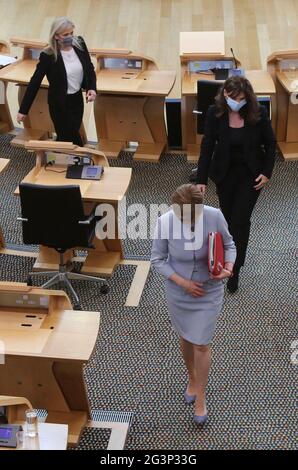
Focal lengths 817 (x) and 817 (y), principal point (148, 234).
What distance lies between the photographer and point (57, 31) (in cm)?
575

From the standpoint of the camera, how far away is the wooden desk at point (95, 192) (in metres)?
5.34

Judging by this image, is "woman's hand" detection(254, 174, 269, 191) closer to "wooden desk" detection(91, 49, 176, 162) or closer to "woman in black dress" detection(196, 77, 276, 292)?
"woman in black dress" detection(196, 77, 276, 292)

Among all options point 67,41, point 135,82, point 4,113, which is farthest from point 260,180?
point 4,113

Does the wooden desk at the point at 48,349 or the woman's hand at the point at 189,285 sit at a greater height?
the woman's hand at the point at 189,285

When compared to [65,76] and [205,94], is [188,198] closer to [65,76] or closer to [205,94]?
[65,76]

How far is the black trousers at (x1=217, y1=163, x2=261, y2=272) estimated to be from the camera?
194 inches

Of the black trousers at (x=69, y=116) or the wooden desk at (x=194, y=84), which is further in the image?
the wooden desk at (x=194, y=84)

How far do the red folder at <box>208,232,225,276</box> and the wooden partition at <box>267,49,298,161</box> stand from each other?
3.31 metres

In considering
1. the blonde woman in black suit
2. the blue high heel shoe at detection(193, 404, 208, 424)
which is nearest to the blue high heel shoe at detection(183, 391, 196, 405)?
the blue high heel shoe at detection(193, 404, 208, 424)

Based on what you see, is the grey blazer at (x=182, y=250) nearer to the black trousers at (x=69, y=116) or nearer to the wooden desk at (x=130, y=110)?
the black trousers at (x=69, y=116)

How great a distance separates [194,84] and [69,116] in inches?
51.9

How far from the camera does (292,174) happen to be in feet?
22.4

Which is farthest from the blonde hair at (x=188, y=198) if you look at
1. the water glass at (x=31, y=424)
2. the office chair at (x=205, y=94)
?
the office chair at (x=205, y=94)
